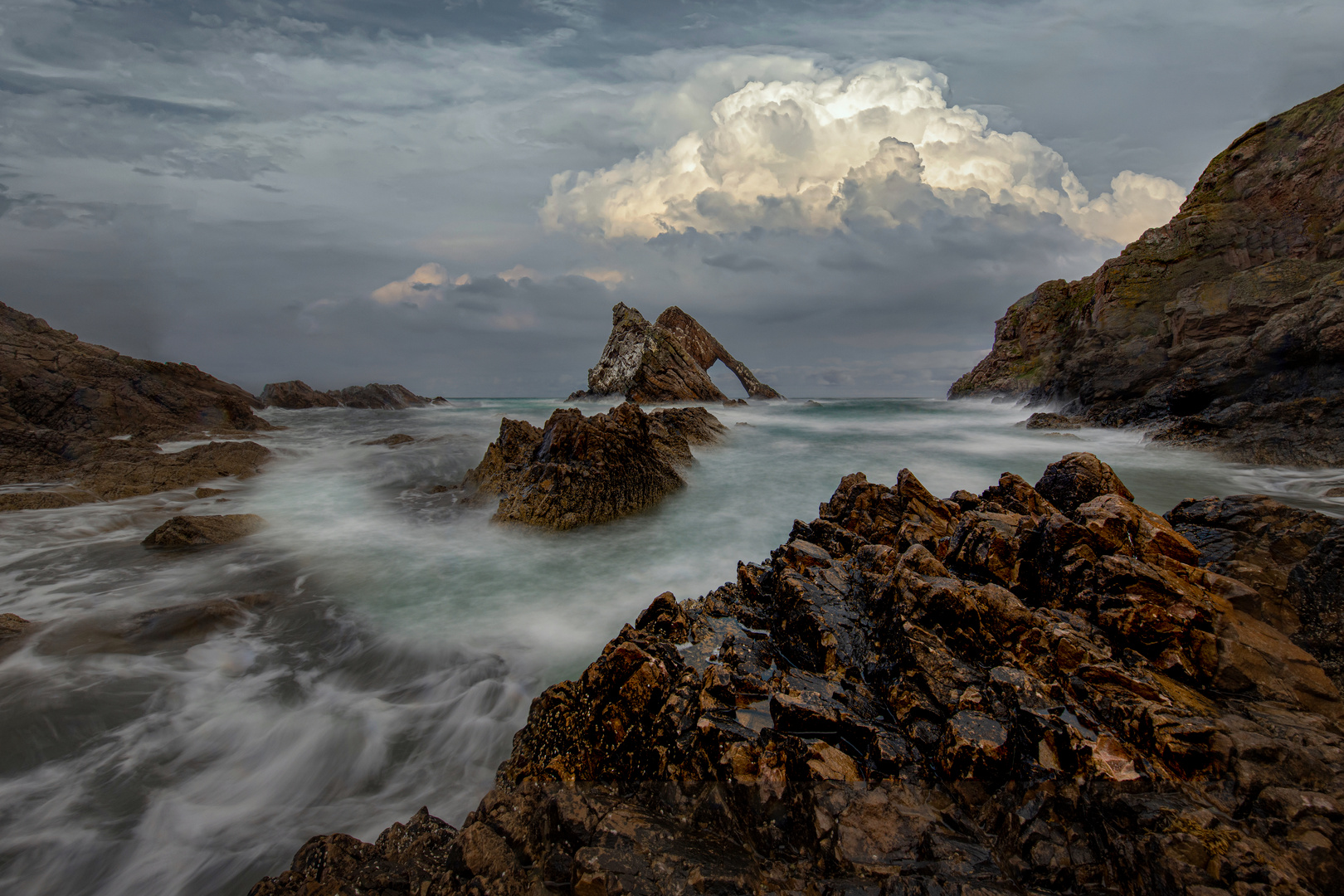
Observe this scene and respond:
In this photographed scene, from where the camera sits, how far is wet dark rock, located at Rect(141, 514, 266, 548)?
25.3 ft

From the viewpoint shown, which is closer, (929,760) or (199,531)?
(929,760)

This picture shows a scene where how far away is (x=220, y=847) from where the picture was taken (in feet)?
10.1

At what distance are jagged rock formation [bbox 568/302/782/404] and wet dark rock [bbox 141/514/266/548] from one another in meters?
29.3

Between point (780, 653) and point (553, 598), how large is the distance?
3769 millimetres

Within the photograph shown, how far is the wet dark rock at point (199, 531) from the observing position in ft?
25.3

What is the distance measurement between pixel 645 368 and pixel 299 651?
3335 cm

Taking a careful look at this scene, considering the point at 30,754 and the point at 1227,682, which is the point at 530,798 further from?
the point at 30,754

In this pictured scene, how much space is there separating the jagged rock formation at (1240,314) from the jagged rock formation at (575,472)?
46.4ft

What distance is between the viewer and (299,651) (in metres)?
5.23

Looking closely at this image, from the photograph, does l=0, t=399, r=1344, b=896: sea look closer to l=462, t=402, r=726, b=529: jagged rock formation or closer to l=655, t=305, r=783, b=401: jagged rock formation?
l=462, t=402, r=726, b=529: jagged rock formation

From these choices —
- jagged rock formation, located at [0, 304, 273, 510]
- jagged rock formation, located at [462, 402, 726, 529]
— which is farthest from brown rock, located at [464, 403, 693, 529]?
jagged rock formation, located at [0, 304, 273, 510]

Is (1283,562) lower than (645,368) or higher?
lower

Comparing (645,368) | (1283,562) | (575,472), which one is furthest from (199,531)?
(645,368)

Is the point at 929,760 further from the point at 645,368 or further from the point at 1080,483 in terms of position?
the point at 645,368
